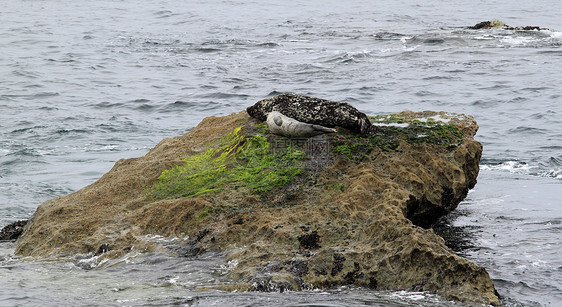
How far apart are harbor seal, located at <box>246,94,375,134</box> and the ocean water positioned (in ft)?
5.41

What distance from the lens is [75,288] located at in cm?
532

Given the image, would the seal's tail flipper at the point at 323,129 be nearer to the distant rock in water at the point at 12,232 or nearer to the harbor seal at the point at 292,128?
the harbor seal at the point at 292,128

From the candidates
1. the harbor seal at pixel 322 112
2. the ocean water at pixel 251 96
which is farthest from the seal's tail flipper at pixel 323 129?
the ocean water at pixel 251 96

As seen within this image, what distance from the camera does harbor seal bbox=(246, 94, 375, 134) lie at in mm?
7480

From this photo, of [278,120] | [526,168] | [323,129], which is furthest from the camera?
[526,168]

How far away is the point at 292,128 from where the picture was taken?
7438 mm

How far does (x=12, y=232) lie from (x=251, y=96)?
9840 millimetres

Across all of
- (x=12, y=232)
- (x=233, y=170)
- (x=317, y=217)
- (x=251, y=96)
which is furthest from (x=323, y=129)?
(x=251, y=96)

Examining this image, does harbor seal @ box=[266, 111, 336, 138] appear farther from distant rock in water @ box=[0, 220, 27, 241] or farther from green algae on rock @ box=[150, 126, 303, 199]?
distant rock in water @ box=[0, 220, 27, 241]

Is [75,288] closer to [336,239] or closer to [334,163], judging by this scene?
[336,239]

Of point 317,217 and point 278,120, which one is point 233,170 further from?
point 317,217

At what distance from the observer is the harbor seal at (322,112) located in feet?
24.5

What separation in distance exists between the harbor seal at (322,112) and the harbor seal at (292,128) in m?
0.18

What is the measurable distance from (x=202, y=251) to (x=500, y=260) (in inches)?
117
